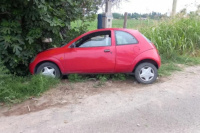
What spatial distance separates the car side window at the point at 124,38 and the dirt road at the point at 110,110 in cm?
114

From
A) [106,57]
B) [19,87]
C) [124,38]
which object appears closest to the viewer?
[19,87]

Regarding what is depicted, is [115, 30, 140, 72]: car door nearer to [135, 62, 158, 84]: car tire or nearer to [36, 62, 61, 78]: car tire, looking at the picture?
[135, 62, 158, 84]: car tire

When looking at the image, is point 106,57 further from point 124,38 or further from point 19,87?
point 19,87

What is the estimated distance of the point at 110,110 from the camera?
4293mm

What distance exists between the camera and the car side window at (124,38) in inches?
225

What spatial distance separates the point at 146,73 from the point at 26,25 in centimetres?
361

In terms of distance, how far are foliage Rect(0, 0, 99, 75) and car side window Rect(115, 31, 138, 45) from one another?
1589 millimetres

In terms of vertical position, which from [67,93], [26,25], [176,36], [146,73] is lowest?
[67,93]

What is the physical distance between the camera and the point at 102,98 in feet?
16.0

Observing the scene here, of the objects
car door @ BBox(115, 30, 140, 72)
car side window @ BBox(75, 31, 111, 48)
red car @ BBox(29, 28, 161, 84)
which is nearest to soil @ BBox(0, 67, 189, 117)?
red car @ BBox(29, 28, 161, 84)

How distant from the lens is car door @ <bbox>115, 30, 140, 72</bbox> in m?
5.62

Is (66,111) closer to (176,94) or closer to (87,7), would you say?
(176,94)

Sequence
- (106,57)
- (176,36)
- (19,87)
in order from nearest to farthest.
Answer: (19,87), (106,57), (176,36)

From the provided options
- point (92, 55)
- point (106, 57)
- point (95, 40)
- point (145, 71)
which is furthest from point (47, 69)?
point (145, 71)
